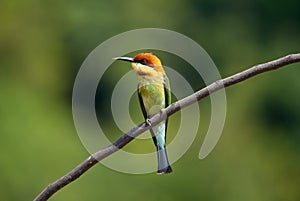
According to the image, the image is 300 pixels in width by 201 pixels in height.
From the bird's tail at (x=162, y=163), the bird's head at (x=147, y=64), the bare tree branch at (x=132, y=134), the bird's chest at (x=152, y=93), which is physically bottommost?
the bird's tail at (x=162, y=163)

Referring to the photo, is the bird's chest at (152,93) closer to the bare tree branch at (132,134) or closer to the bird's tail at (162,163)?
the bird's tail at (162,163)

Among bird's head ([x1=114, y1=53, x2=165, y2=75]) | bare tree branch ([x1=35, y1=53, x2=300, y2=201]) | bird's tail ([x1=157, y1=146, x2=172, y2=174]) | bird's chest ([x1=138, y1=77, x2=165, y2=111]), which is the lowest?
bird's tail ([x1=157, y1=146, x2=172, y2=174])

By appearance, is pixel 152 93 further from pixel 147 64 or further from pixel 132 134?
pixel 132 134

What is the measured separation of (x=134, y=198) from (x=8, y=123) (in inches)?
40.0

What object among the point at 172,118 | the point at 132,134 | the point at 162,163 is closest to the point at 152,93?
the point at 162,163

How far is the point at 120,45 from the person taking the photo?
6.71m

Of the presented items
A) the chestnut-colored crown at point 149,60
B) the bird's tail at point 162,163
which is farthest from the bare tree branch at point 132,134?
the bird's tail at point 162,163

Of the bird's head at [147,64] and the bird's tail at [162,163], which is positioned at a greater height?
the bird's head at [147,64]

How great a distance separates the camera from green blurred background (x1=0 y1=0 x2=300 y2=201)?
5996 mm

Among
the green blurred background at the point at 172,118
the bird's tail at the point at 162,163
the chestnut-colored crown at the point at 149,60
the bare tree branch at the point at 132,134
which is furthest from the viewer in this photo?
the green blurred background at the point at 172,118

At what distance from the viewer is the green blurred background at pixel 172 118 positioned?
5996 millimetres

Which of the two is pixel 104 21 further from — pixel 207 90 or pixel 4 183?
pixel 207 90

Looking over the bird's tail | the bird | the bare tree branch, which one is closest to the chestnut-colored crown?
the bird

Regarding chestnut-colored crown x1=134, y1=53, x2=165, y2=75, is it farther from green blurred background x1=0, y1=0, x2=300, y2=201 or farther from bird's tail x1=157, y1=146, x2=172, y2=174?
green blurred background x1=0, y1=0, x2=300, y2=201
